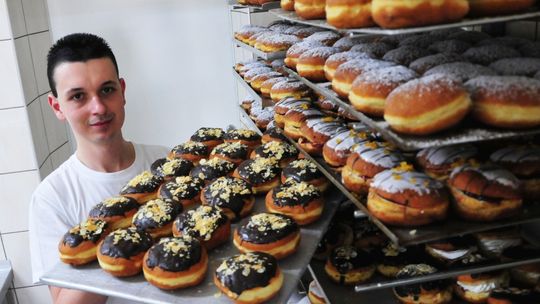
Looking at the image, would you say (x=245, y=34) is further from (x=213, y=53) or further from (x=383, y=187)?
(x=383, y=187)

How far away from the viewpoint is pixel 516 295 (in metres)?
1.43

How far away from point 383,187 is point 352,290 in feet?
1.59

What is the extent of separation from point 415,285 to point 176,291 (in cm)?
74

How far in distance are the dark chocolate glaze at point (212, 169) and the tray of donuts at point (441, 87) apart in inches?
21.9

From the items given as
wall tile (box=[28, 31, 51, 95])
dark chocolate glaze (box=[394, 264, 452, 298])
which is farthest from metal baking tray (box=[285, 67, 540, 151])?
wall tile (box=[28, 31, 51, 95])

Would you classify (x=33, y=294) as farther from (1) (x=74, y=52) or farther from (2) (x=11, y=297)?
(1) (x=74, y=52)

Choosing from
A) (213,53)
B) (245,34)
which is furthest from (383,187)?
(213,53)

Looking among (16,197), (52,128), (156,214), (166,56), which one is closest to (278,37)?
(156,214)

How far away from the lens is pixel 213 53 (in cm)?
425

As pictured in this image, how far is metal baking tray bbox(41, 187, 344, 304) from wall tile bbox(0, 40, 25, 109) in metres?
2.17

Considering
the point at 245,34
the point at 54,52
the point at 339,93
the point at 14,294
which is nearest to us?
the point at 339,93

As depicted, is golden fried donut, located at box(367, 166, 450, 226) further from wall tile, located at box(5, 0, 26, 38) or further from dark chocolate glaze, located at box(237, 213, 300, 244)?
wall tile, located at box(5, 0, 26, 38)

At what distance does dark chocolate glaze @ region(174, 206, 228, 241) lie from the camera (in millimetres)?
1550

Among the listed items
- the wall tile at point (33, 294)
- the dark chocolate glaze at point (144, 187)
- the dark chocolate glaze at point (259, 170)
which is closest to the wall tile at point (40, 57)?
the wall tile at point (33, 294)
